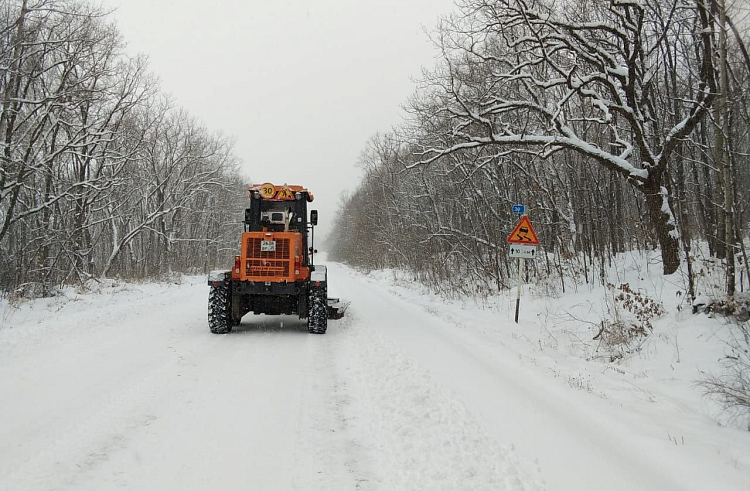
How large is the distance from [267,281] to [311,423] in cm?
515

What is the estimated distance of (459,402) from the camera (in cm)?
468

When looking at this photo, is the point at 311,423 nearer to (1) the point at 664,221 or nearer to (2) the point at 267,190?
(2) the point at 267,190

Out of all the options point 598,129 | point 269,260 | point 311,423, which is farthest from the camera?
point 598,129

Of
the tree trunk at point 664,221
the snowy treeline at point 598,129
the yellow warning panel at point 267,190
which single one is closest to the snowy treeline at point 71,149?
the yellow warning panel at point 267,190

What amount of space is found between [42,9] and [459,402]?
13.1 meters

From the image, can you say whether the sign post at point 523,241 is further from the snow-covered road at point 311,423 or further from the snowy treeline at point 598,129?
the snow-covered road at point 311,423

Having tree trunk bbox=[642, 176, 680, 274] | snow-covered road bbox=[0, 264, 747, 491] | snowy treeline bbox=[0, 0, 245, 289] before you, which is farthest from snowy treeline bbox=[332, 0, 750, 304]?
snowy treeline bbox=[0, 0, 245, 289]

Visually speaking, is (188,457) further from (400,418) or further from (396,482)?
(400,418)

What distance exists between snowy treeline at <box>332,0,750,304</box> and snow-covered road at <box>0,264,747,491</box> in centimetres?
361

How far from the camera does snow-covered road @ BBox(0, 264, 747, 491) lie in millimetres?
3176

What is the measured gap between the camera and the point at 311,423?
418 cm

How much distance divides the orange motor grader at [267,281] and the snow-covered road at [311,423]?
129cm

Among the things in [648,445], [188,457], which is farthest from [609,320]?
[188,457]

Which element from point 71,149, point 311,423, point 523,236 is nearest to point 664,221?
point 523,236
